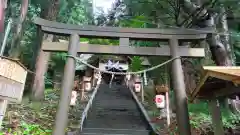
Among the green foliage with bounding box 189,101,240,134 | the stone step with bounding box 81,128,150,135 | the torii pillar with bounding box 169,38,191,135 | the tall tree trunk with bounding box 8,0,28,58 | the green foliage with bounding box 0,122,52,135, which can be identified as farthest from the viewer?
the tall tree trunk with bounding box 8,0,28,58

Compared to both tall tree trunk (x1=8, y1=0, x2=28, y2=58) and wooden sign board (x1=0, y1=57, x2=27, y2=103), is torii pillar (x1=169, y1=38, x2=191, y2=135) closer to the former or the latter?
wooden sign board (x1=0, y1=57, x2=27, y2=103)

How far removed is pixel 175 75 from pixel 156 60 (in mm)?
7141

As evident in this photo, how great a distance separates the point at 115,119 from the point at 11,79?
17.0 ft

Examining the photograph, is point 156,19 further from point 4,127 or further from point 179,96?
point 4,127

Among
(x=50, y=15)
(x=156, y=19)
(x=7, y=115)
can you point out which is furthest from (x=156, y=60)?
(x=7, y=115)

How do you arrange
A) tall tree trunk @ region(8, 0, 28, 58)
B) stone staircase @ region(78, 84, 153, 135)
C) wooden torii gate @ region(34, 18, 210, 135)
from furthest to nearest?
1. tall tree trunk @ region(8, 0, 28, 58)
2. stone staircase @ region(78, 84, 153, 135)
3. wooden torii gate @ region(34, 18, 210, 135)

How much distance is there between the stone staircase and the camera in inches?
309

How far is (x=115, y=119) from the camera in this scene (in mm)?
9344

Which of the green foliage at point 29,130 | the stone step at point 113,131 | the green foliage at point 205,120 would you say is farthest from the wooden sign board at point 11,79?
the green foliage at point 205,120

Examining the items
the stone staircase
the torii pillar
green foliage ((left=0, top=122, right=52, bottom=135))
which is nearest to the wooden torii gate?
the torii pillar

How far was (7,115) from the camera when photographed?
775 centimetres

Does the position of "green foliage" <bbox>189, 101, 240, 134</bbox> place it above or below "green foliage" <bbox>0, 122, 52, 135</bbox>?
above

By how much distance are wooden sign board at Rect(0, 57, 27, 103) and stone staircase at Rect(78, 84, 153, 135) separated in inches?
116

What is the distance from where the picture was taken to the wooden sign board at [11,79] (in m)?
4.72
